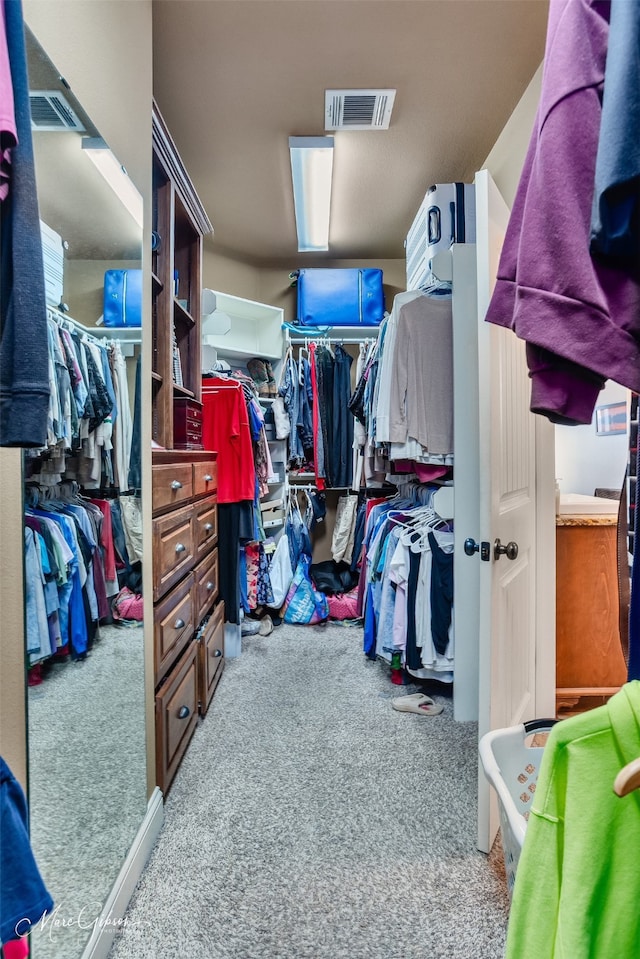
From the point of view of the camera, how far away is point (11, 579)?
2.68 ft

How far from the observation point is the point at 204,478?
7.38ft

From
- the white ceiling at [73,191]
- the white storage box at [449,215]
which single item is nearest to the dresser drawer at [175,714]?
the white ceiling at [73,191]

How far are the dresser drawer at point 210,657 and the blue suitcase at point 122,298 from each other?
1.33 metres

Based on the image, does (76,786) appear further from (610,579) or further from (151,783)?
(610,579)

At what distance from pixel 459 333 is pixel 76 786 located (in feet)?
6.22

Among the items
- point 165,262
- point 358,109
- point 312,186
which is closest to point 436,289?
point 358,109

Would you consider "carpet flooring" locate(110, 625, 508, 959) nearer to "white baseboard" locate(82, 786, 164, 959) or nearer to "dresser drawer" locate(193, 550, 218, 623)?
"white baseboard" locate(82, 786, 164, 959)

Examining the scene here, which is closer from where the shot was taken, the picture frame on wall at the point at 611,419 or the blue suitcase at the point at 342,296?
the picture frame on wall at the point at 611,419

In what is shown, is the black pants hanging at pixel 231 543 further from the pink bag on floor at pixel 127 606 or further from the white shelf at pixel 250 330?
the pink bag on floor at pixel 127 606

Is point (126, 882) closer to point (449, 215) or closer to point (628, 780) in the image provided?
point (628, 780)

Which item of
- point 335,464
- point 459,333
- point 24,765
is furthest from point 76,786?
point 335,464

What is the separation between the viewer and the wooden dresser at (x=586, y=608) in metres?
1.94

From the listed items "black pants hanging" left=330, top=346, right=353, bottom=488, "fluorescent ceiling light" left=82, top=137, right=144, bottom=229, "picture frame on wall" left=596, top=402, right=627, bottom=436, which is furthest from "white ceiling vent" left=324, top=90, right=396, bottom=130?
"picture frame on wall" left=596, top=402, right=627, bottom=436

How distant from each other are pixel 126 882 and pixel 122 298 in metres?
1.52
